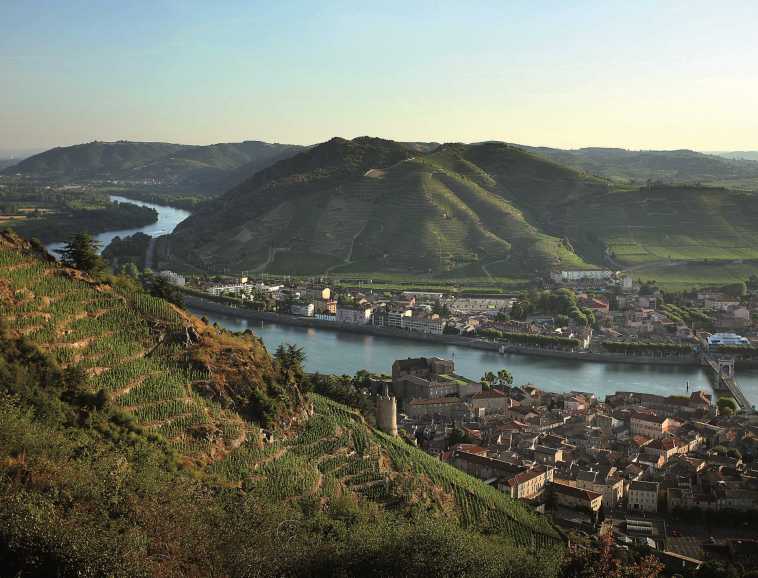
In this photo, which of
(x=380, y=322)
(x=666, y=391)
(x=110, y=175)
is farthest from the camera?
(x=110, y=175)

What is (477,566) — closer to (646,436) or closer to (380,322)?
(646,436)

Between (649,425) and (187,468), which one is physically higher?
(187,468)

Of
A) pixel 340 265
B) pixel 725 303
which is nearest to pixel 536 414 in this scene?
pixel 725 303

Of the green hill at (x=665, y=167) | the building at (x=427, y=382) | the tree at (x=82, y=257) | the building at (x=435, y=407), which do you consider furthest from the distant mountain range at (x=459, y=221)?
the tree at (x=82, y=257)

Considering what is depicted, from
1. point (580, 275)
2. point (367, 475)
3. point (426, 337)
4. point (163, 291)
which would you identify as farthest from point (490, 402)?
→ point (580, 275)

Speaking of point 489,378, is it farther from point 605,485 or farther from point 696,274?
point 696,274

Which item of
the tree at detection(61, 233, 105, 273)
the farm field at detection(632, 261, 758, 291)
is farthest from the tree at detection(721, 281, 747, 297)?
the tree at detection(61, 233, 105, 273)

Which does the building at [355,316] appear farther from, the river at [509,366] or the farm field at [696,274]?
the farm field at [696,274]
